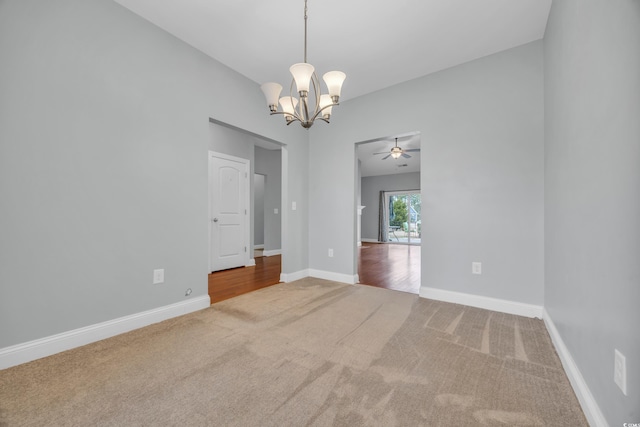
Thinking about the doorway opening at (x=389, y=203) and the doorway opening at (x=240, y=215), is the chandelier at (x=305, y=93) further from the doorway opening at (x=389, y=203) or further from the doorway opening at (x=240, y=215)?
the doorway opening at (x=389, y=203)

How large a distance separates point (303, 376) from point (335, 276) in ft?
7.51

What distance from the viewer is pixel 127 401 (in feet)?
4.15

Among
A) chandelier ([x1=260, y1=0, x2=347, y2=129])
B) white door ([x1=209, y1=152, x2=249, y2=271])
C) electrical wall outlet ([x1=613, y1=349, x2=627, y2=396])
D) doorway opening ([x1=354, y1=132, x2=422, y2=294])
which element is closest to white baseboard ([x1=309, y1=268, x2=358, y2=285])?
white door ([x1=209, y1=152, x2=249, y2=271])

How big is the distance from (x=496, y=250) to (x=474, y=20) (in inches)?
85.2

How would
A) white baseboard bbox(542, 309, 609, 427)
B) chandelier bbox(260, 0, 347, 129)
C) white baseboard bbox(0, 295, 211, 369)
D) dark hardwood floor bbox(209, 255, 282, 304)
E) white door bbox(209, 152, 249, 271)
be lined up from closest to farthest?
1. white baseboard bbox(542, 309, 609, 427)
2. white baseboard bbox(0, 295, 211, 369)
3. chandelier bbox(260, 0, 347, 129)
4. dark hardwood floor bbox(209, 255, 282, 304)
5. white door bbox(209, 152, 249, 271)

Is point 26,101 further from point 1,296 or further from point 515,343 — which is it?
point 515,343

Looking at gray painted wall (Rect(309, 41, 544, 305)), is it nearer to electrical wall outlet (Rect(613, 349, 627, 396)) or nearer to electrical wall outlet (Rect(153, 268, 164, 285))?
electrical wall outlet (Rect(613, 349, 627, 396))

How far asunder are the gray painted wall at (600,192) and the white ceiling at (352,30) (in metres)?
0.56

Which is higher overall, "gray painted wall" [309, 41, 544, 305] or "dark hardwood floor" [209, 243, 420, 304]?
"gray painted wall" [309, 41, 544, 305]

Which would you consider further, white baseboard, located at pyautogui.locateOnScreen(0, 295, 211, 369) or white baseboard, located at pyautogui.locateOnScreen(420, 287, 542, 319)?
white baseboard, located at pyautogui.locateOnScreen(420, 287, 542, 319)

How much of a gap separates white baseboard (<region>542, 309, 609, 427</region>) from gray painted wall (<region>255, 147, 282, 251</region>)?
17.6ft

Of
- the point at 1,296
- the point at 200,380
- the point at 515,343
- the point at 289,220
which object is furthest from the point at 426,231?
the point at 1,296

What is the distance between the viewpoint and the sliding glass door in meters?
9.71

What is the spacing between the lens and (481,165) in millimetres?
2680
